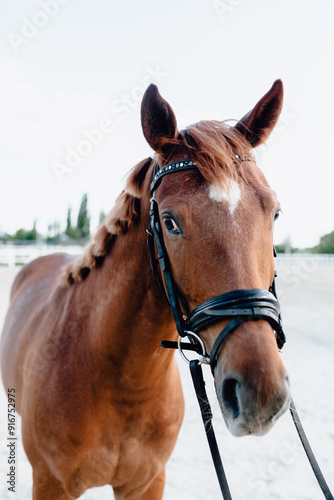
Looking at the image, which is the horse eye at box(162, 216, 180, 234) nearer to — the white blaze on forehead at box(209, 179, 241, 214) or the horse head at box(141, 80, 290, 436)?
the horse head at box(141, 80, 290, 436)

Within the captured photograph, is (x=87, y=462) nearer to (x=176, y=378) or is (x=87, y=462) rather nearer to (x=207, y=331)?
(x=176, y=378)

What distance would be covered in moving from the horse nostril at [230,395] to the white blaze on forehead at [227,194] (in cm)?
61

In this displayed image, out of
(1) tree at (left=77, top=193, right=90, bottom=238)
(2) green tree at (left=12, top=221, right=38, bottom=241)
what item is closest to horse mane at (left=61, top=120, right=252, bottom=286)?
(1) tree at (left=77, top=193, right=90, bottom=238)

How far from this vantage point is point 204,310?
1.27 meters

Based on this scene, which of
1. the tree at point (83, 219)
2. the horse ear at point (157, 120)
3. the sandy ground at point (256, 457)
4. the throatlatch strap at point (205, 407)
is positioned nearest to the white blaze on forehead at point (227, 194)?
the horse ear at point (157, 120)

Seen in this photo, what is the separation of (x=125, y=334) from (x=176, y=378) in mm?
743

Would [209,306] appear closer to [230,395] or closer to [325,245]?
[230,395]

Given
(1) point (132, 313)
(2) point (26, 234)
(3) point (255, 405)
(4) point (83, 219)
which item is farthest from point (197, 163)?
(2) point (26, 234)

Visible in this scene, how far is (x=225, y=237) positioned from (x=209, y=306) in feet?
0.85

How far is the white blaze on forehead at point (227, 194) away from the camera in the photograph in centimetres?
134

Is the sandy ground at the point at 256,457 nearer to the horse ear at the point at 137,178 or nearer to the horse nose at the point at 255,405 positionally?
the horse nose at the point at 255,405

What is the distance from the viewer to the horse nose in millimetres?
1078

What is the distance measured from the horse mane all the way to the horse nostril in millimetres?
734

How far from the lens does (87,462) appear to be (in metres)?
1.89
